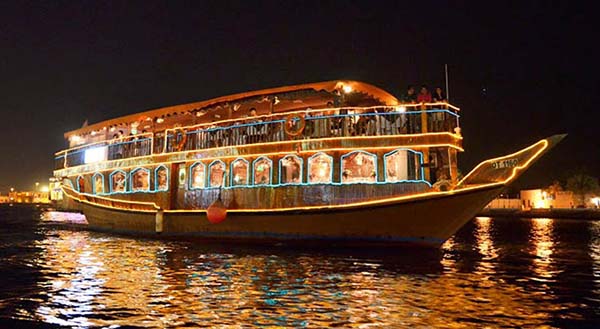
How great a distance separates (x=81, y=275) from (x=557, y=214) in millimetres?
51595

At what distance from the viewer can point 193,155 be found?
663 inches

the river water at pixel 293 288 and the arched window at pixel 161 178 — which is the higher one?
the arched window at pixel 161 178

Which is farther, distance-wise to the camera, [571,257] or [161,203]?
[161,203]

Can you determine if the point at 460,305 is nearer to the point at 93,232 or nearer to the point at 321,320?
the point at 321,320

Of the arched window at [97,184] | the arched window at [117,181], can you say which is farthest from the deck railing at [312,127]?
the arched window at [97,184]

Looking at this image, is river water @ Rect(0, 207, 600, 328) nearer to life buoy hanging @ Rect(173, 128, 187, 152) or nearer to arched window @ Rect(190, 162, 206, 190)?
arched window @ Rect(190, 162, 206, 190)

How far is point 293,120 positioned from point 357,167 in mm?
2428

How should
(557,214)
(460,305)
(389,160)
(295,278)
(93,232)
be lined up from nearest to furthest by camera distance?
(460,305)
(295,278)
(389,160)
(93,232)
(557,214)

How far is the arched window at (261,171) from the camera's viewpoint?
15.3 metres

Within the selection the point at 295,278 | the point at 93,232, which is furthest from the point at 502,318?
the point at 93,232

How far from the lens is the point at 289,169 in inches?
588

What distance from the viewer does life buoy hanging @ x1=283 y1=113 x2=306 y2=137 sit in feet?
46.8

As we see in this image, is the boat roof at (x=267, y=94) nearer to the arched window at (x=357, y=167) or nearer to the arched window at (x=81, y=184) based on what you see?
the arched window at (x=357, y=167)

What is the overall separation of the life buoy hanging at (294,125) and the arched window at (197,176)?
13.4 ft
